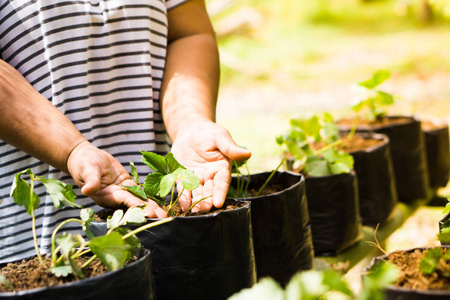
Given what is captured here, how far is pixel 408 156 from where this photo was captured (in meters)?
2.56

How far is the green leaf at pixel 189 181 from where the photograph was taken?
108cm

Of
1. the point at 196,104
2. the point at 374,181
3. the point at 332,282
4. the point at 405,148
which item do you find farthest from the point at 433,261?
the point at 405,148

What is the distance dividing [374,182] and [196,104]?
0.94 metres

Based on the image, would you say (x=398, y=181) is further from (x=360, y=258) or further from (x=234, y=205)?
(x=234, y=205)

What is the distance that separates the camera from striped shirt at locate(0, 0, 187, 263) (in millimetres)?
1429

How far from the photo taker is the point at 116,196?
3.71 feet

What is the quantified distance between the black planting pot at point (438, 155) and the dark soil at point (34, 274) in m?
2.37

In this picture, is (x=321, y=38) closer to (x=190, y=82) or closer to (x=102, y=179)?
(x=190, y=82)

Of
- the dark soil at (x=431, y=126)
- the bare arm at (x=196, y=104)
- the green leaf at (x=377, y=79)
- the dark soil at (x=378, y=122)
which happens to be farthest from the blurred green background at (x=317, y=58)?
the bare arm at (x=196, y=104)

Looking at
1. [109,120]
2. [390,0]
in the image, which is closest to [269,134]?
[109,120]

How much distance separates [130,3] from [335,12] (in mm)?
12768

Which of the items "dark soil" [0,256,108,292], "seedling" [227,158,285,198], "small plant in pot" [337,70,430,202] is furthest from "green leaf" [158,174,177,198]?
"small plant in pot" [337,70,430,202]

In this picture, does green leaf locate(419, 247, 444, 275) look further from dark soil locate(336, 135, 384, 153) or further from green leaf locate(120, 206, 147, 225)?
dark soil locate(336, 135, 384, 153)

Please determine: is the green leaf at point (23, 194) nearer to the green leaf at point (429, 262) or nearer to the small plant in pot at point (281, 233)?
the small plant in pot at point (281, 233)
